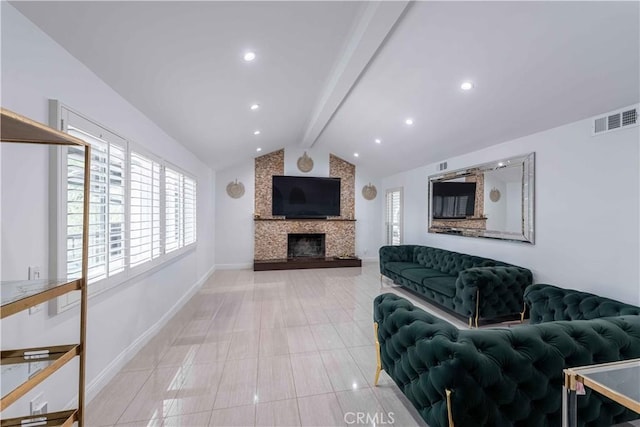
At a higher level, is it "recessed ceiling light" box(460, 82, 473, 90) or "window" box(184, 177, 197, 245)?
"recessed ceiling light" box(460, 82, 473, 90)

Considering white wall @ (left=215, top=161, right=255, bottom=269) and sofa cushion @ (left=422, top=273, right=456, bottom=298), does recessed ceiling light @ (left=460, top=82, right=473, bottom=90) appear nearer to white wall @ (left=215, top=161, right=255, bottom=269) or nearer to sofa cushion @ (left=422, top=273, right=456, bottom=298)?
sofa cushion @ (left=422, top=273, right=456, bottom=298)

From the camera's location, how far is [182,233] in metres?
4.28

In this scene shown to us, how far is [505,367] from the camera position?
4.64 ft

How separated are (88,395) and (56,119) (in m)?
2.01

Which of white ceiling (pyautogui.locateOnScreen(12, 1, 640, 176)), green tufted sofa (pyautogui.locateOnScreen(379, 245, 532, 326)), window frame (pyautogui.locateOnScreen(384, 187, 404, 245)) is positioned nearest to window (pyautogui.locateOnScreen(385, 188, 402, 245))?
window frame (pyautogui.locateOnScreen(384, 187, 404, 245))

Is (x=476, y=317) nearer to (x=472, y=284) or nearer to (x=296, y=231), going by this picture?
(x=472, y=284)

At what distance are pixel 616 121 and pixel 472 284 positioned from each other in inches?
84.8

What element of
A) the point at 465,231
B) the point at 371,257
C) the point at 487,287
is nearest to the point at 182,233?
the point at 487,287

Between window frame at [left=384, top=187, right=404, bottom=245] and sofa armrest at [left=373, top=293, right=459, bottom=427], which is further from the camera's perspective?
window frame at [left=384, top=187, right=404, bottom=245]

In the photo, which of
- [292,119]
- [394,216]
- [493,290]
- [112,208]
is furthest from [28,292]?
[394,216]

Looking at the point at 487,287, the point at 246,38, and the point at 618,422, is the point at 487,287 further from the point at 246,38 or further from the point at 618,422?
the point at 246,38

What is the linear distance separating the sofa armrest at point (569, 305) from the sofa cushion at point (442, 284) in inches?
34.1

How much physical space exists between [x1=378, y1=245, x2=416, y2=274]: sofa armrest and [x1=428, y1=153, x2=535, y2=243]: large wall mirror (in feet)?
2.13

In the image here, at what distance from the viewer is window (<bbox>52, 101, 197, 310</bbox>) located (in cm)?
178
